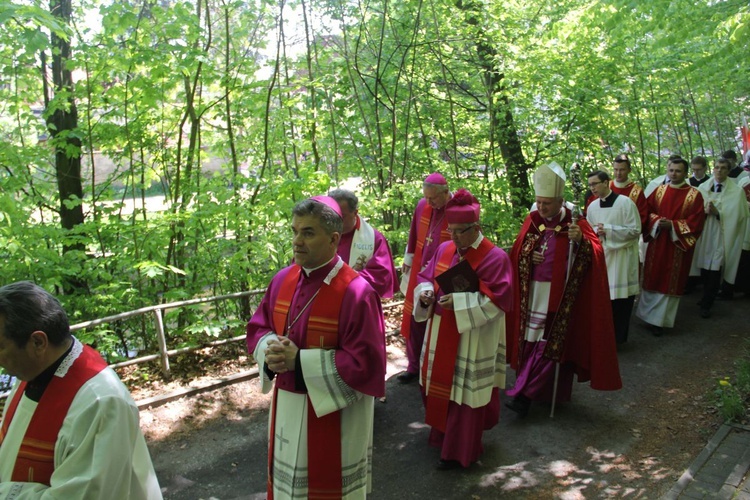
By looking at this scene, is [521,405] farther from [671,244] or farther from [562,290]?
[671,244]

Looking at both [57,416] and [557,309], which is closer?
[57,416]

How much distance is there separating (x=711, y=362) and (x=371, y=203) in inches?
170

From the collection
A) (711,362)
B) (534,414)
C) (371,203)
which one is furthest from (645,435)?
(371,203)

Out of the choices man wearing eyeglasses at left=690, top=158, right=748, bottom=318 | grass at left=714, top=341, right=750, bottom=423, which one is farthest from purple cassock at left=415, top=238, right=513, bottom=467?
man wearing eyeglasses at left=690, top=158, right=748, bottom=318

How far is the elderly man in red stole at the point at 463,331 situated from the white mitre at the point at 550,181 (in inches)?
37.1

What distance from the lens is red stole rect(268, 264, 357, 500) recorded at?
313cm

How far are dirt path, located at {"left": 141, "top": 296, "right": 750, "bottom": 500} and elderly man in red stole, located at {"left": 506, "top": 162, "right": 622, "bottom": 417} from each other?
39 cm

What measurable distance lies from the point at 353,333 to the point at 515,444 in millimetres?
2714

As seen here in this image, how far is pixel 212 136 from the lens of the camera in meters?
8.13

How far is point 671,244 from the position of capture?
8.05 metres

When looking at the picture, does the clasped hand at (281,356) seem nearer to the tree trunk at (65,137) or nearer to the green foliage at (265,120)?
the green foliage at (265,120)

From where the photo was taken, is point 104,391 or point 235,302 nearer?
point 104,391

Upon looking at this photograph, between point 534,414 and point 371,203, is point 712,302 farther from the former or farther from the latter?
point 371,203

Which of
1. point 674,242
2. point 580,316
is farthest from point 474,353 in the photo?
point 674,242
